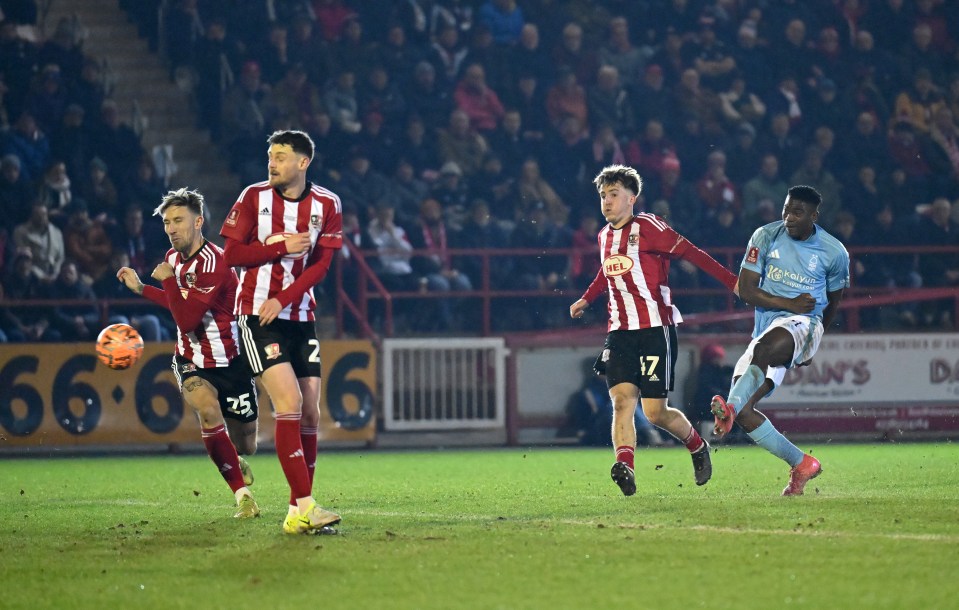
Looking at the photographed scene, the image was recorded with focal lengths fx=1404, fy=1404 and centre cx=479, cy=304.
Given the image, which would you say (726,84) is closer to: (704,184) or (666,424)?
(704,184)

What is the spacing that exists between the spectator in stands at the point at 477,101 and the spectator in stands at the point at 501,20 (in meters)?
0.98

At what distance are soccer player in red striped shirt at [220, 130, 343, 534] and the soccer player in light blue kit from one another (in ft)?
9.55

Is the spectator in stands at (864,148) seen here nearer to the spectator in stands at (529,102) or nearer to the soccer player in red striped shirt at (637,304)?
the spectator in stands at (529,102)

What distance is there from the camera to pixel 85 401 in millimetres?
14922

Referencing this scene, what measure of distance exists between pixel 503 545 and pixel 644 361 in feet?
8.93

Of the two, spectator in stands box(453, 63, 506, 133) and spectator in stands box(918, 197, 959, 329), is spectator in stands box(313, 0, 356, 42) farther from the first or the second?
spectator in stands box(918, 197, 959, 329)

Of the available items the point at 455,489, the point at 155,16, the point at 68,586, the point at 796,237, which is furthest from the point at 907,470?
the point at 155,16

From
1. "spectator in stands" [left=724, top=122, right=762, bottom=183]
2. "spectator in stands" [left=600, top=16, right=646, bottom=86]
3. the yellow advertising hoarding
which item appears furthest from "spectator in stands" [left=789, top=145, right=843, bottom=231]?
the yellow advertising hoarding

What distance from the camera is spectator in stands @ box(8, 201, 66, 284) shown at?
621 inches

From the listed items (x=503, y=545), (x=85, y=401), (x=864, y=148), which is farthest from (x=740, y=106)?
(x=503, y=545)

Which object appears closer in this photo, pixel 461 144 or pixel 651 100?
pixel 461 144

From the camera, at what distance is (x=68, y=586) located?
5688 mm

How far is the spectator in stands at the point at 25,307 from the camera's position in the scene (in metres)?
15.3

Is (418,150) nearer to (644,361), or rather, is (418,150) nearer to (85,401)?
(85,401)
